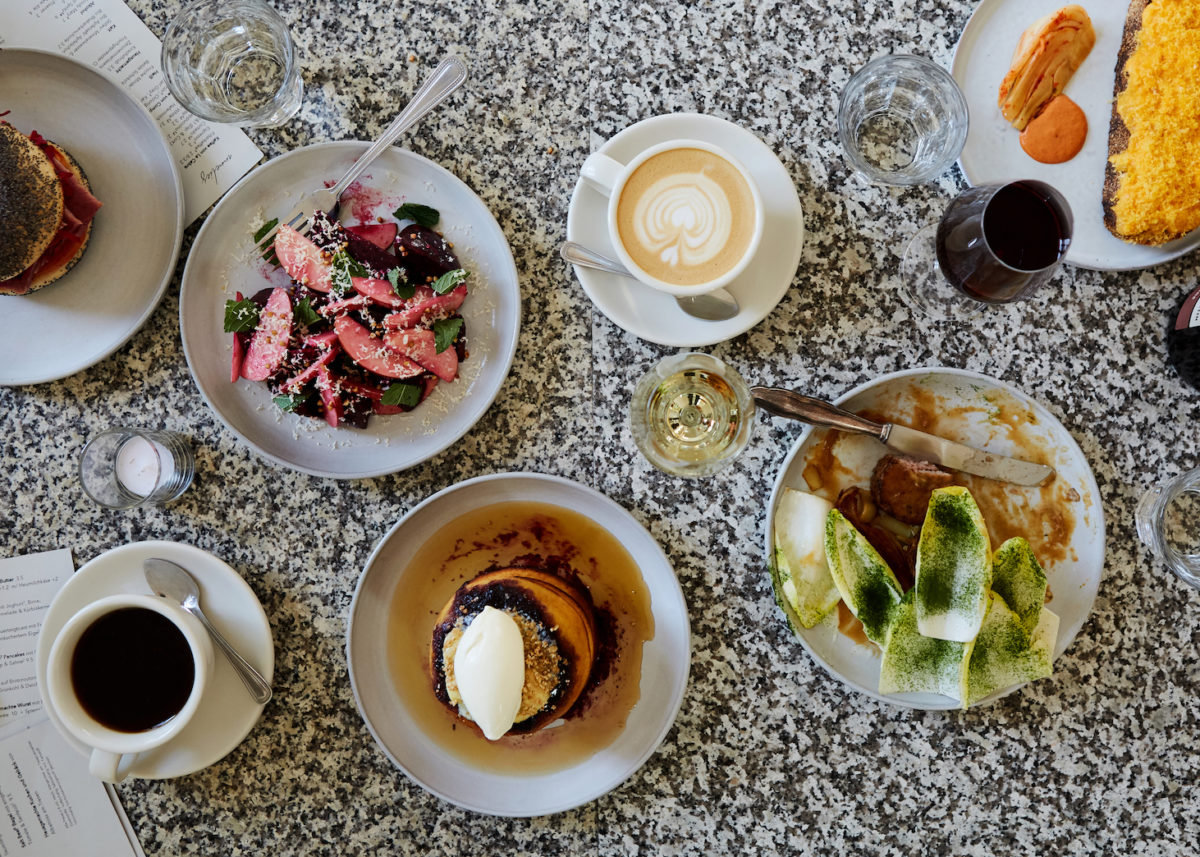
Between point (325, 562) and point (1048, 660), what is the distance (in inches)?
39.1

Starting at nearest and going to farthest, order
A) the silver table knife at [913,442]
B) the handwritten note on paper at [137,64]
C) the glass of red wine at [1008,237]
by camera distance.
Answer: the glass of red wine at [1008,237] < the silver table knife at [913,442] < the handwritten note on paper at [137,64]

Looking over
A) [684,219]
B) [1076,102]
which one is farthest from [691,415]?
[1076,102]

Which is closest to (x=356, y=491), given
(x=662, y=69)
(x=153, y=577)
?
(x=153, y=577)

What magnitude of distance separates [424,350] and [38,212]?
20.4 inches

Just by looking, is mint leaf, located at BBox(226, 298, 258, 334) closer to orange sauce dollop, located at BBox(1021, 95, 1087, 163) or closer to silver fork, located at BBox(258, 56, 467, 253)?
silver fork, located at BBox(258, 56, 467, 253)

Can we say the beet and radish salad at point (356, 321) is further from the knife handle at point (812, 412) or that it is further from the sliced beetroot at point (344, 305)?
the knife handle at point (812, 412)

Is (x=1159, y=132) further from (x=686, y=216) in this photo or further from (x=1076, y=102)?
(x=686, y=216)

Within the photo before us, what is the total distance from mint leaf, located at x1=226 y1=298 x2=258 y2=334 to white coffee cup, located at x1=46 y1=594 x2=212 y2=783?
37 cm

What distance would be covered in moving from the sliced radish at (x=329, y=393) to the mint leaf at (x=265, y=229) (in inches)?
8.2

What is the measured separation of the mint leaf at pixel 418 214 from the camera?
3.45ft

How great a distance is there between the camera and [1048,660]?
0.99 meters

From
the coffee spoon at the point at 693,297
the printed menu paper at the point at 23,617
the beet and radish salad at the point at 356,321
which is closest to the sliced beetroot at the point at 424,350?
the beet and radish salad at the point at 356,321

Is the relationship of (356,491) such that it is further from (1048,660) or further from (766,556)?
(1048,660)

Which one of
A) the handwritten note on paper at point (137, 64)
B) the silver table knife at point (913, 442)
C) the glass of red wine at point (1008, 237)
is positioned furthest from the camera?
the handwritten note on paper at point (137, 64)
